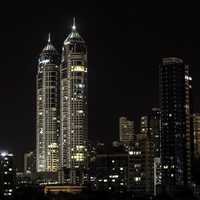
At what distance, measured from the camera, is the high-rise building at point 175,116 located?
364 ft

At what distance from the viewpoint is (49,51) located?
163000 mm

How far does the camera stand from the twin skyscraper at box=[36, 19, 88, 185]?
146625mm

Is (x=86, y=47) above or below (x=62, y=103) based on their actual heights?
above

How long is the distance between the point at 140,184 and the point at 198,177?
2265 cm

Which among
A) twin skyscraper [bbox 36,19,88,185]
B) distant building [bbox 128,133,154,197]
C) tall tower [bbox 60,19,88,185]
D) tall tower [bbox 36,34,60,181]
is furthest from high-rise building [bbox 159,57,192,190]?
tall tower [bbox 36,34,60,181]

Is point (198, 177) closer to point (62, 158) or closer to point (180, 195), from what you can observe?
point (180, 195)

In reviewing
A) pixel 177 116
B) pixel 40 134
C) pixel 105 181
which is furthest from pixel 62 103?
pixel 177 116

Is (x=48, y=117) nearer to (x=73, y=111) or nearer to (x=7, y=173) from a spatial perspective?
(x=73, y=111)

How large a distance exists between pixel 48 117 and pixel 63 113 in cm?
624

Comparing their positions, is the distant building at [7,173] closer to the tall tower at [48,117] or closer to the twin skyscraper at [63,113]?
the twin skyscraper at [63,113]

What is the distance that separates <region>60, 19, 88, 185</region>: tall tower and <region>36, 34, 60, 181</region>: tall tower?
388 cm

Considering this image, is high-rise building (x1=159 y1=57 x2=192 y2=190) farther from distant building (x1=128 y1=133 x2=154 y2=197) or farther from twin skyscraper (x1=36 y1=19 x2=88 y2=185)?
twin skyscraper (x1=36 y1=19 x2=88 y2=185)

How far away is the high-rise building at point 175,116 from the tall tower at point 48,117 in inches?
1717

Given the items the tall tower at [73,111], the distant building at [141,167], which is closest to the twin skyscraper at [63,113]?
the tall tower at [73,111]
